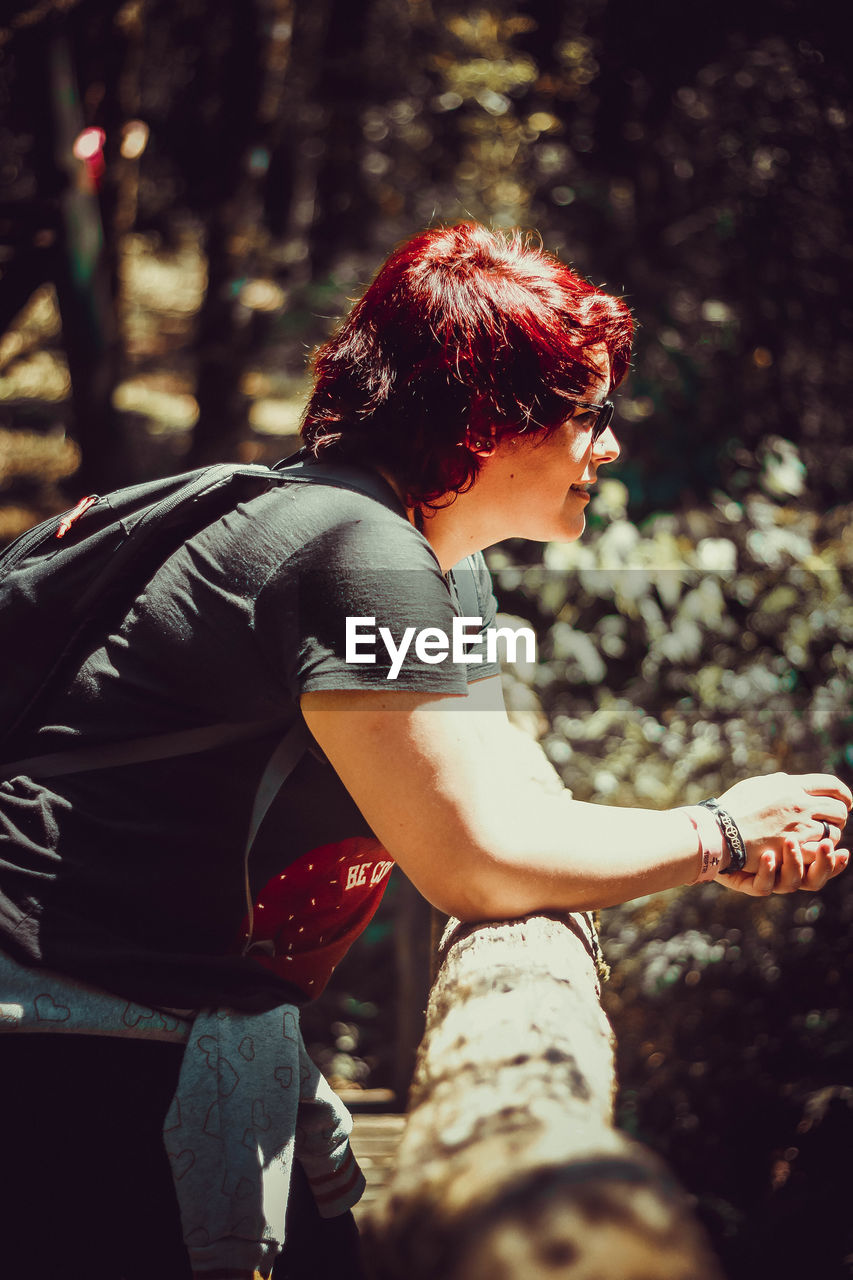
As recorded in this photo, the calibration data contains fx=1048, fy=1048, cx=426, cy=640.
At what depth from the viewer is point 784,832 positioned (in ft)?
4.44

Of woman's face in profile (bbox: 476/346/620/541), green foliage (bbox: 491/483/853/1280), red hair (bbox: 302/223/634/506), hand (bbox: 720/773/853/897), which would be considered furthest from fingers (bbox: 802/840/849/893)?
green foliage (bbox: 491/483/853/1280)

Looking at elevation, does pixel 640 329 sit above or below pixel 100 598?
below

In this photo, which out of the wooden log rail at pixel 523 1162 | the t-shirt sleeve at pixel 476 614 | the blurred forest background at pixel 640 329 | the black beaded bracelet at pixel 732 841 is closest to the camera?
the wooden log rail at pixel 523 1162

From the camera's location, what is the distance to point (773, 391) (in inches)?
166

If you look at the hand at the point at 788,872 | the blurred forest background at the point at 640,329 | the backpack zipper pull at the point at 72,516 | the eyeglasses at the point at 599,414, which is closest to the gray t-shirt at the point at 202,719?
the backpack zipper pull at the point at 72,516

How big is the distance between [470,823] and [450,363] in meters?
0.59

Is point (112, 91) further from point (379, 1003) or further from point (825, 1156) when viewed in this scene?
point (825, 1156)

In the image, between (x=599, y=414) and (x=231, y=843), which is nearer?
(x=231, y=843)

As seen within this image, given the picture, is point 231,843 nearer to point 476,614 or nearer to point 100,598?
point 100,598

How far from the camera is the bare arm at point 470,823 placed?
108 centimetres

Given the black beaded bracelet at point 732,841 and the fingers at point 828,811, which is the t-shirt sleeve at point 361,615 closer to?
the black beaded bracelet at point 732,841

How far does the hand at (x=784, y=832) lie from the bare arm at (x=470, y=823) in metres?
0.12

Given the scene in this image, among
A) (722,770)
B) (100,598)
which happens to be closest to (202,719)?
(100,598)

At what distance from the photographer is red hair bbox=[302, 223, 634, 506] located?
1.32 meters
